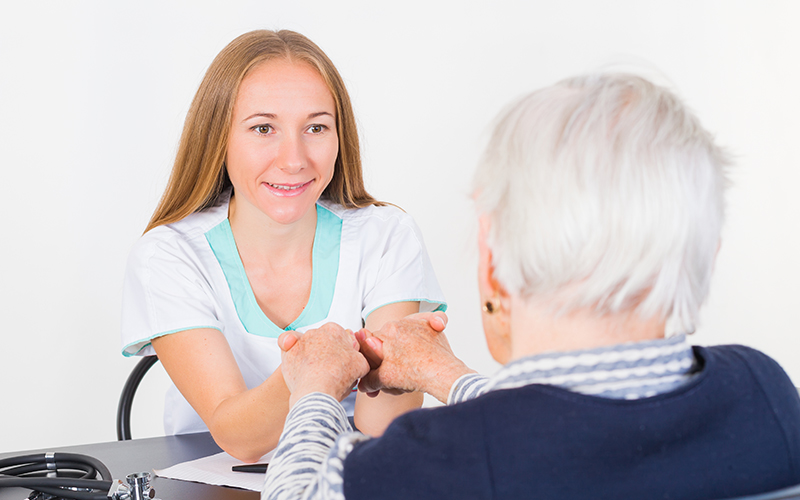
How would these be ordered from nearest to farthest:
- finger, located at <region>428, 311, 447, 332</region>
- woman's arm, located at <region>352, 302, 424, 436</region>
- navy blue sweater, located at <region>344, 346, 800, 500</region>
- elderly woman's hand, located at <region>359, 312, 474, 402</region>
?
navy blue sweater, located at <region>344, 346, 800, 500</region> → elderly woman's hand, located at <region>359, 312, 474, 402</region> → finger, located at <region>428, 311, 447, 332</region> → woman's arm, located at <region>352, 302, 424, 436</region>

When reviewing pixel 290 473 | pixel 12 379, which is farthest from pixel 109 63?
pixel 290 473

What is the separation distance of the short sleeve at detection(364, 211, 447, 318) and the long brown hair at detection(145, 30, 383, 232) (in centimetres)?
26

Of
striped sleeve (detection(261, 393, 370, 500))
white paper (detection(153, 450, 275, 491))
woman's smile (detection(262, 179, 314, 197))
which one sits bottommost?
white paper (detection(153, 450, 275, 491))

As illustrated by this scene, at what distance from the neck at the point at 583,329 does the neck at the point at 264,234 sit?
112cm

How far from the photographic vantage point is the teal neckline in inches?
66.2

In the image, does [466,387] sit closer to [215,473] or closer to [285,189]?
[215,473]

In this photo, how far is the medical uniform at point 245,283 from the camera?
5.10 ft

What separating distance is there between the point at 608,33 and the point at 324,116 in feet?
7.43

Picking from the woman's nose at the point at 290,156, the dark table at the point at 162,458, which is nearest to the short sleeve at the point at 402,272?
the woman's nose at the point at 290,156

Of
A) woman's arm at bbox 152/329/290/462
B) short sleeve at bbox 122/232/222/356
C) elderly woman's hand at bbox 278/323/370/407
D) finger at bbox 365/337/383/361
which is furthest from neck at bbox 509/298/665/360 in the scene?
short sleeve at bbox 122/232/222/356

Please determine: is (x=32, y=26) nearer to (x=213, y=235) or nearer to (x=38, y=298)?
(x=38, y=298)

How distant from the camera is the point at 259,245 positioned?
1786 millimetres

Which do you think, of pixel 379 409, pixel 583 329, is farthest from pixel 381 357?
pixel 583 329

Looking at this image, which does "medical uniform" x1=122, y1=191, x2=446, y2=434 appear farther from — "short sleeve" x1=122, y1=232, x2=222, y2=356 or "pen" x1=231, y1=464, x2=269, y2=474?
"pen" x1=231, y1=464, x2=269, y2=474
